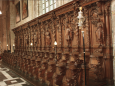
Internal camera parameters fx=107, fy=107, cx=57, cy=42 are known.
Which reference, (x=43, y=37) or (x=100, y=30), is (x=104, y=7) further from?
(x=43, y=37)

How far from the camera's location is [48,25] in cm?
885

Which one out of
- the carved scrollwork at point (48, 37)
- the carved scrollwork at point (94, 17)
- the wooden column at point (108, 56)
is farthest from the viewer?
the carved scrollwork at point (48, 37)

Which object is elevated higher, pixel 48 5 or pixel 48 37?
pixel 48 5

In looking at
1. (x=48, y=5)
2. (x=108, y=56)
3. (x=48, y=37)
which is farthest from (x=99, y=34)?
(x=48, y=5)

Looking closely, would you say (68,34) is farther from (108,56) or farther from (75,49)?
(108,56)

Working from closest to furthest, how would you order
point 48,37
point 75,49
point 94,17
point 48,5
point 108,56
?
point 108,56
point 94,17
point 75,49
point 48,37
point 48,5

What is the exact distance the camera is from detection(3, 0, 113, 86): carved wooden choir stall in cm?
332

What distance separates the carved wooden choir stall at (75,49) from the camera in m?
3.32

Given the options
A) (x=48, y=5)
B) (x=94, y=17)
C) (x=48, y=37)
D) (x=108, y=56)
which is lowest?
(x=108, y=56)

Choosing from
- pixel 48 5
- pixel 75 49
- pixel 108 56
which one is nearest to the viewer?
pixel 108 56

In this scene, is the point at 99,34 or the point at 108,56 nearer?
the point at 108,56

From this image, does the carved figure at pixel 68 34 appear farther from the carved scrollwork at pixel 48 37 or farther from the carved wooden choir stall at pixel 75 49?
the carved scrollwork at pixel 48 37

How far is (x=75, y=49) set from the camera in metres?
6.20

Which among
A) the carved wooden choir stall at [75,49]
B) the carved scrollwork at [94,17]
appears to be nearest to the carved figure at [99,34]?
the carved wooden choir stall at [75,49]
